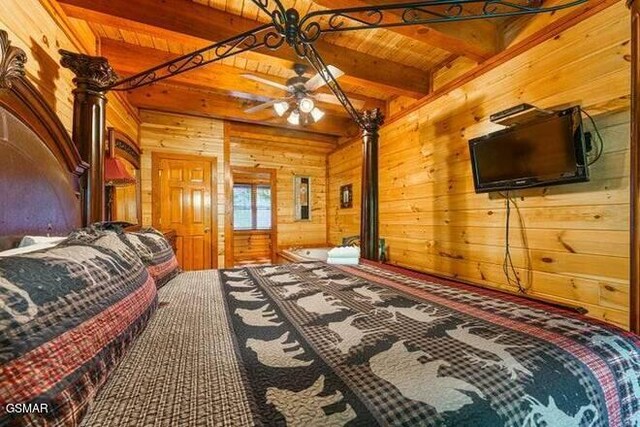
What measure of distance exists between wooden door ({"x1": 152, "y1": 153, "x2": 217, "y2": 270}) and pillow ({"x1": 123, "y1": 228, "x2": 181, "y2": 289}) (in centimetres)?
270

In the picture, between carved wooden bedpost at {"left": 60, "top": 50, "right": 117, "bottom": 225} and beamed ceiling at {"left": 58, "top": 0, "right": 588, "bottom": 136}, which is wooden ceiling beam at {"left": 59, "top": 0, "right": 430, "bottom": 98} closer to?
beamed ceiling at {"left": 58, "top": 0, "right": 588, "bottom": 136}

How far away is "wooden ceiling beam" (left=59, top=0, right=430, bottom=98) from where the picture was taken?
74.0 inches

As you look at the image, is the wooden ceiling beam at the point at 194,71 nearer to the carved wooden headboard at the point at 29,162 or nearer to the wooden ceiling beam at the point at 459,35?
the wooden ceiling beam at the point at 459,35

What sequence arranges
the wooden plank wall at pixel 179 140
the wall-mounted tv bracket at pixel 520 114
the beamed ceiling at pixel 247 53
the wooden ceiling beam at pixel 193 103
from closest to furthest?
the wall-mounted tv bracket at pixel 520 114 < the beamed ceiling at pixel 247 53 < the wooden ceiling beam at pixel 193 103 < the wooden plank wall at pixel 179 140

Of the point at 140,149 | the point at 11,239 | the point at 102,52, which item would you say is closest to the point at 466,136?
the point at 11,239

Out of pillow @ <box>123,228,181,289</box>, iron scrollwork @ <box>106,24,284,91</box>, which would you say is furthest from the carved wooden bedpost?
pillow @ <box>123,228,181,289</box>

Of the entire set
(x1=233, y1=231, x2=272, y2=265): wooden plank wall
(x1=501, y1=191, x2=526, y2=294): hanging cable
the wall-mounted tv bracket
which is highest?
the wall-mounted tv bracket

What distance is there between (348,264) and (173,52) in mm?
2682

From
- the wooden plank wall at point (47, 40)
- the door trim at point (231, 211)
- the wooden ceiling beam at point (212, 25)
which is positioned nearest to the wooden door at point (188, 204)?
the door trim at point (231, 211)

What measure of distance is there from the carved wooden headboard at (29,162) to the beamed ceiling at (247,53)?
1.06 meters

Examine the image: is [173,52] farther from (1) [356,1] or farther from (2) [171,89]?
(1) [356,1]

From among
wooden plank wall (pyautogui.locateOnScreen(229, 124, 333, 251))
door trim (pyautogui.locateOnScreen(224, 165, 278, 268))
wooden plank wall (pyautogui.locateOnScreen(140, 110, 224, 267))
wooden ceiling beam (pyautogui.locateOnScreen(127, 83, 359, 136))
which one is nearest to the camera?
wooden ceiling beam (pyautogui.locateOnScreen(127, 83, 359, 136))

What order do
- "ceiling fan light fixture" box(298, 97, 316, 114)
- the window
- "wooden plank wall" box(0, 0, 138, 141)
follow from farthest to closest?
1. the window
2. "ceiling fan light fixture" box(298, 97, 316, 114)
3. "wooden plank wall" box(0, 0, 138, 141)

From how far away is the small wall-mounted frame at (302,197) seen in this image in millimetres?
5426
